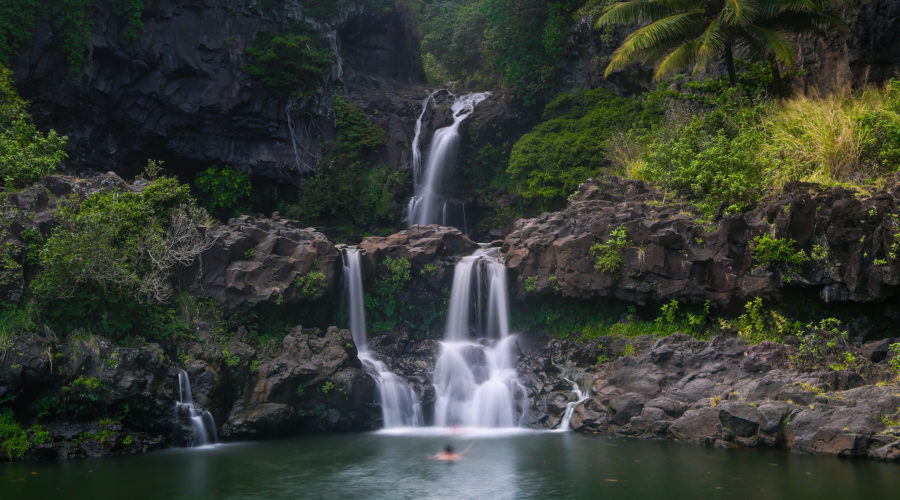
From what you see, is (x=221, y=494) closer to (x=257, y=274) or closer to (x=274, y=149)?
(x=257, y=274)

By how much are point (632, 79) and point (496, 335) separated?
38.6 feet

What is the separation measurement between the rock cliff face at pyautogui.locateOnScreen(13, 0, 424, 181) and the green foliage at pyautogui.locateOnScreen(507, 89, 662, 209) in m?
9.55

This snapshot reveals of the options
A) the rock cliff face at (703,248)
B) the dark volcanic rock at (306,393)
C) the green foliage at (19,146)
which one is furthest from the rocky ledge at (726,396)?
the green foliage at (19,146)

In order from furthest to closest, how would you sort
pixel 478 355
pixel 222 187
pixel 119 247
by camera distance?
pixel 222 187
pixel 478 355
pixel 119 247

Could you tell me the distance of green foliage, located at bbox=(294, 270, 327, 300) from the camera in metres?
17.0

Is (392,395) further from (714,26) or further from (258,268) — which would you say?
(714,26)

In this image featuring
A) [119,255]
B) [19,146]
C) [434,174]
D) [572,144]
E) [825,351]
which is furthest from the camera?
[434,174]

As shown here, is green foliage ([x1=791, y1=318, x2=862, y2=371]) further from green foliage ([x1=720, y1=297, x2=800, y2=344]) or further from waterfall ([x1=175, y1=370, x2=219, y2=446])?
waterfall ([x1=175, y1=370, x2=219, y2=446])

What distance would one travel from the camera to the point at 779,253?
1394cm

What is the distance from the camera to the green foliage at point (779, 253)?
13781 millimetres

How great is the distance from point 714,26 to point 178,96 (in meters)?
18.4

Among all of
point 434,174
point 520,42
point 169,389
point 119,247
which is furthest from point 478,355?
point 520,42

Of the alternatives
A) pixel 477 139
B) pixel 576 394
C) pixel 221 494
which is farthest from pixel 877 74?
pixel 221 494

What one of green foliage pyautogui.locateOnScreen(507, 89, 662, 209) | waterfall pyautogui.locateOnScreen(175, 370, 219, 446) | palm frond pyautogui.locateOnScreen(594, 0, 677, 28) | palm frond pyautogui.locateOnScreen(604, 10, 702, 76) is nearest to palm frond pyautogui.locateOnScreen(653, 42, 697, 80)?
palm frond pyautogui.locateOnScreen(604, 10, 702, 76)
